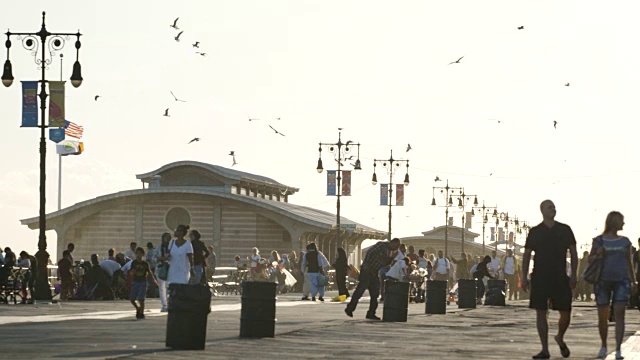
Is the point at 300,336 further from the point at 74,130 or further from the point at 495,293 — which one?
the point at 74,130

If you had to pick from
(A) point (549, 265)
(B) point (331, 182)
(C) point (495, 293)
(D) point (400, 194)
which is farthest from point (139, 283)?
(D) point (400, 194)

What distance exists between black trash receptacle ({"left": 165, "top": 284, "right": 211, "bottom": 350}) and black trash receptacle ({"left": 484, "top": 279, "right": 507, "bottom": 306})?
26.5 metres

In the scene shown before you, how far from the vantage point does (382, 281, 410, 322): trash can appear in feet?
99.2

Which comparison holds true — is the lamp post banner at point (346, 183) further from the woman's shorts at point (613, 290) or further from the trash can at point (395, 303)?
the woman's shorts at point (613, 290)

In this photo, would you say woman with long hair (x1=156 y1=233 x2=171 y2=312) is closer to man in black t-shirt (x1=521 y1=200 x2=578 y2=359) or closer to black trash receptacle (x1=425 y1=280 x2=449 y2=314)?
black trash receptacle (x1=425 y1=280 x2=449 y2=314)

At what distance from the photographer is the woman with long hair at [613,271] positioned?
19781mm

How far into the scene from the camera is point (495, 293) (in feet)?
149

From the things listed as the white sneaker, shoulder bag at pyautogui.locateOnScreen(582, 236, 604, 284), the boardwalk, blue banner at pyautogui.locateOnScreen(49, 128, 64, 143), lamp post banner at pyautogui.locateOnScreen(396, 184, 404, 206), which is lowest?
the boardwalk

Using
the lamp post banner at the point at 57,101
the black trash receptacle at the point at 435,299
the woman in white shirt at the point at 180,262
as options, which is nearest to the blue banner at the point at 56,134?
the lamp post banner at the point at 57,101

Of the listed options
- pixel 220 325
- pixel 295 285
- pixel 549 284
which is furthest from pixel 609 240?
pixel 295 285

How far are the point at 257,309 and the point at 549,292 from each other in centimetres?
500

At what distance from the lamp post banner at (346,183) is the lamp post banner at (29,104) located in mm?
34792

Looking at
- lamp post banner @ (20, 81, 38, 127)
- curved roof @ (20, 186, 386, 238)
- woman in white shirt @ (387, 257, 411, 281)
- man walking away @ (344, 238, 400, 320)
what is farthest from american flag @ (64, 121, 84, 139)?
man walking away @ (344, 238, 400, 320)

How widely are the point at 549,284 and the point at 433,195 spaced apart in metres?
86.3
